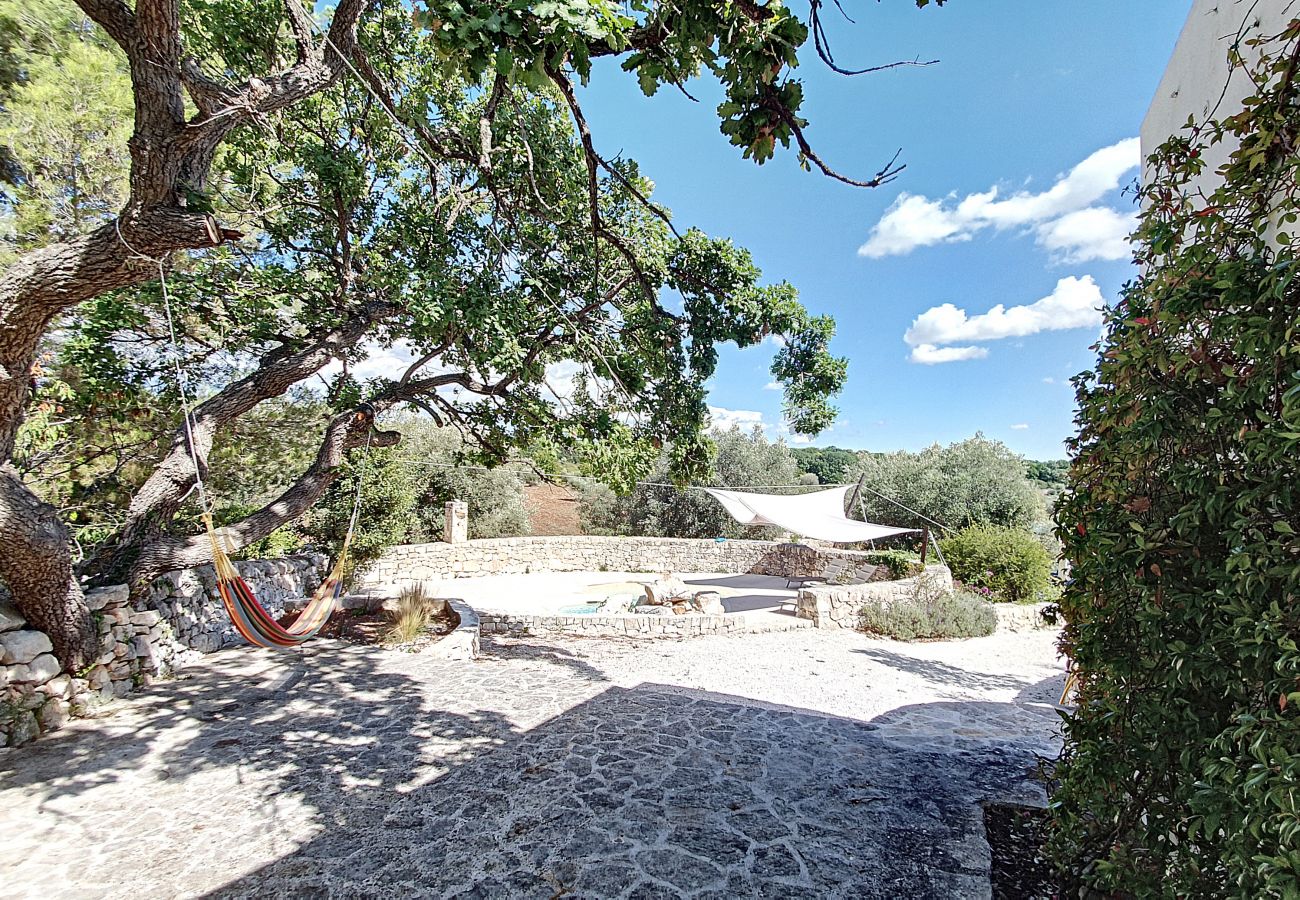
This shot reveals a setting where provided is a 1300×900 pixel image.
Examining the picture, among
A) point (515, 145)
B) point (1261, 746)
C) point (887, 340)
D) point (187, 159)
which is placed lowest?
point (1261, 746)

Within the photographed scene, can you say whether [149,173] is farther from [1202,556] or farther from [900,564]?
[900,564]

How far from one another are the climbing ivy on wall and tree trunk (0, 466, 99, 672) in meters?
6.09

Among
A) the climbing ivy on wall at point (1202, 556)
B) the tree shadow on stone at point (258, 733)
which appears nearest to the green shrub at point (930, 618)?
the tree shadow on stone at point (258, 733)

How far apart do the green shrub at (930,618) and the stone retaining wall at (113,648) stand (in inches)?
345

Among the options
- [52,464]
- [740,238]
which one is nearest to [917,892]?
[740,238]

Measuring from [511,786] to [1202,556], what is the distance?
3.53 m

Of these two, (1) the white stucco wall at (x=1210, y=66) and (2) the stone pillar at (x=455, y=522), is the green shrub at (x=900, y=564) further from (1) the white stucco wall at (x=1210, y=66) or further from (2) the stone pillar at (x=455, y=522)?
(2) the stone pillar at (x=455, y=522)

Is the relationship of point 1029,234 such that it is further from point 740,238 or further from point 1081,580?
point 1081,580

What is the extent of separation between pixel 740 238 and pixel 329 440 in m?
4.86

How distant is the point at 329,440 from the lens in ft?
19.6

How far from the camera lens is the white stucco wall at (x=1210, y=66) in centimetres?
200

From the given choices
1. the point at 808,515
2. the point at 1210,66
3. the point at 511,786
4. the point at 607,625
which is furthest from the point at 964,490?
the point at 511,786

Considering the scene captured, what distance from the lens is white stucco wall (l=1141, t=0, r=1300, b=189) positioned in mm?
2004

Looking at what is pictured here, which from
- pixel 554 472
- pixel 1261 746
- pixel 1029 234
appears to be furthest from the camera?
pixel 1029 234
